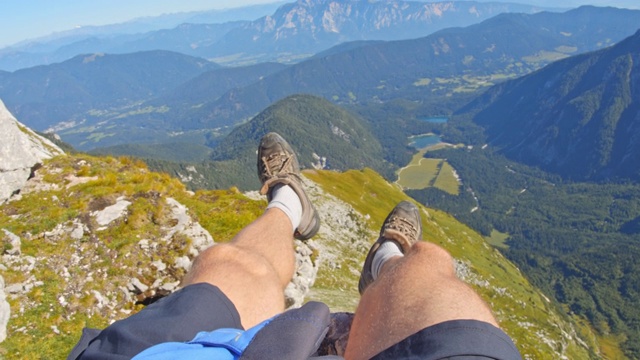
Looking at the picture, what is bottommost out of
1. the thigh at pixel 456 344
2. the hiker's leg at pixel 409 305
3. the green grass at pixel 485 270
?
the green grass at pixel 485 270

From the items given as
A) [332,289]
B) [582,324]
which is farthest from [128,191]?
[582,324]

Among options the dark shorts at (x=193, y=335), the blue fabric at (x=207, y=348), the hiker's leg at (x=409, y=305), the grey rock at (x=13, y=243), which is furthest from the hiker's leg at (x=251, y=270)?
the grey rock at (x=13, y=243)

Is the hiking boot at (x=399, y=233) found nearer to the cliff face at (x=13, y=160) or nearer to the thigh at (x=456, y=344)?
the thigh at (x=456, y=344)

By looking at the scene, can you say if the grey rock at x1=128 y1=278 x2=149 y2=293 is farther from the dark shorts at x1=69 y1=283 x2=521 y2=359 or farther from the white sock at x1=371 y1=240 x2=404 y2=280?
the dark shorts at x1=69 y1=283 x2=521 y2=359

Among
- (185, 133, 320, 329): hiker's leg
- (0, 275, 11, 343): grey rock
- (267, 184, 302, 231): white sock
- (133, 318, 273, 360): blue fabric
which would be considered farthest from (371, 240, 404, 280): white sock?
(0, 275, 11, 343): grey rock

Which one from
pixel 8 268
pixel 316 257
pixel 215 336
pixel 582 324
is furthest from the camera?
pixel 582 324

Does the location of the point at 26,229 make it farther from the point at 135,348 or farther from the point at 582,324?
the point at 582,324
